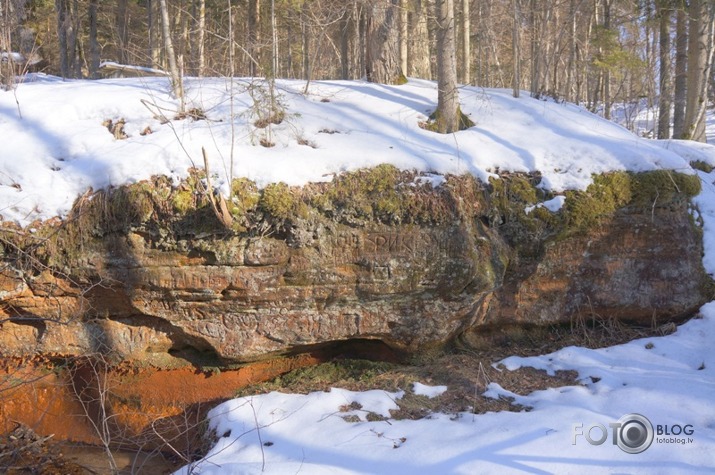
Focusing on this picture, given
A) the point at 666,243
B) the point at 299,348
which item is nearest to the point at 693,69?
the point at 666,243

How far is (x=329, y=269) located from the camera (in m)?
5.74

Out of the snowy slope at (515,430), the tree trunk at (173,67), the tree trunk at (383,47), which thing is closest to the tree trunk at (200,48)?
the tree trunk at (173,67)

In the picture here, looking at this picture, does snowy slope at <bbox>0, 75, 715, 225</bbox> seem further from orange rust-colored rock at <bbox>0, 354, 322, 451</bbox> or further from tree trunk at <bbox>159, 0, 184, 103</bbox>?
orange rust-colored rock at <bbox>0, 354, 322, 451</bbox>

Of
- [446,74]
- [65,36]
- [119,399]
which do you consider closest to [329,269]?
[119,399]

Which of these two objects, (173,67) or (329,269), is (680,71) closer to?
(329,269)

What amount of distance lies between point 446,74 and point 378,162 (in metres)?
2.00

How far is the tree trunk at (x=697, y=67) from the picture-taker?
1052cm

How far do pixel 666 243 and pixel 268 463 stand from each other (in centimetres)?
552

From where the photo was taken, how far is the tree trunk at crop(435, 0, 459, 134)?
7047 millimetres

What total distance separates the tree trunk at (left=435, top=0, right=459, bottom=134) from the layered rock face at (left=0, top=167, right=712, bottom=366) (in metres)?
1.31

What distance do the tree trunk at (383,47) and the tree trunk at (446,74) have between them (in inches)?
61.2

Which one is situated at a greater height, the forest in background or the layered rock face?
the forest in background

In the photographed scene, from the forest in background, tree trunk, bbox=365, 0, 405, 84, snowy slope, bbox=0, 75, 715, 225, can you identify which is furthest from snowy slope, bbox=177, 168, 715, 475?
tree trunk, bbox=365, 0, 405, 84

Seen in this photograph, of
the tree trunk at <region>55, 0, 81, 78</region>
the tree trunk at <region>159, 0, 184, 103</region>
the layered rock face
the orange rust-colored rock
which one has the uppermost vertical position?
the tree trunk at <region>55, 0, 81, 78</region>
